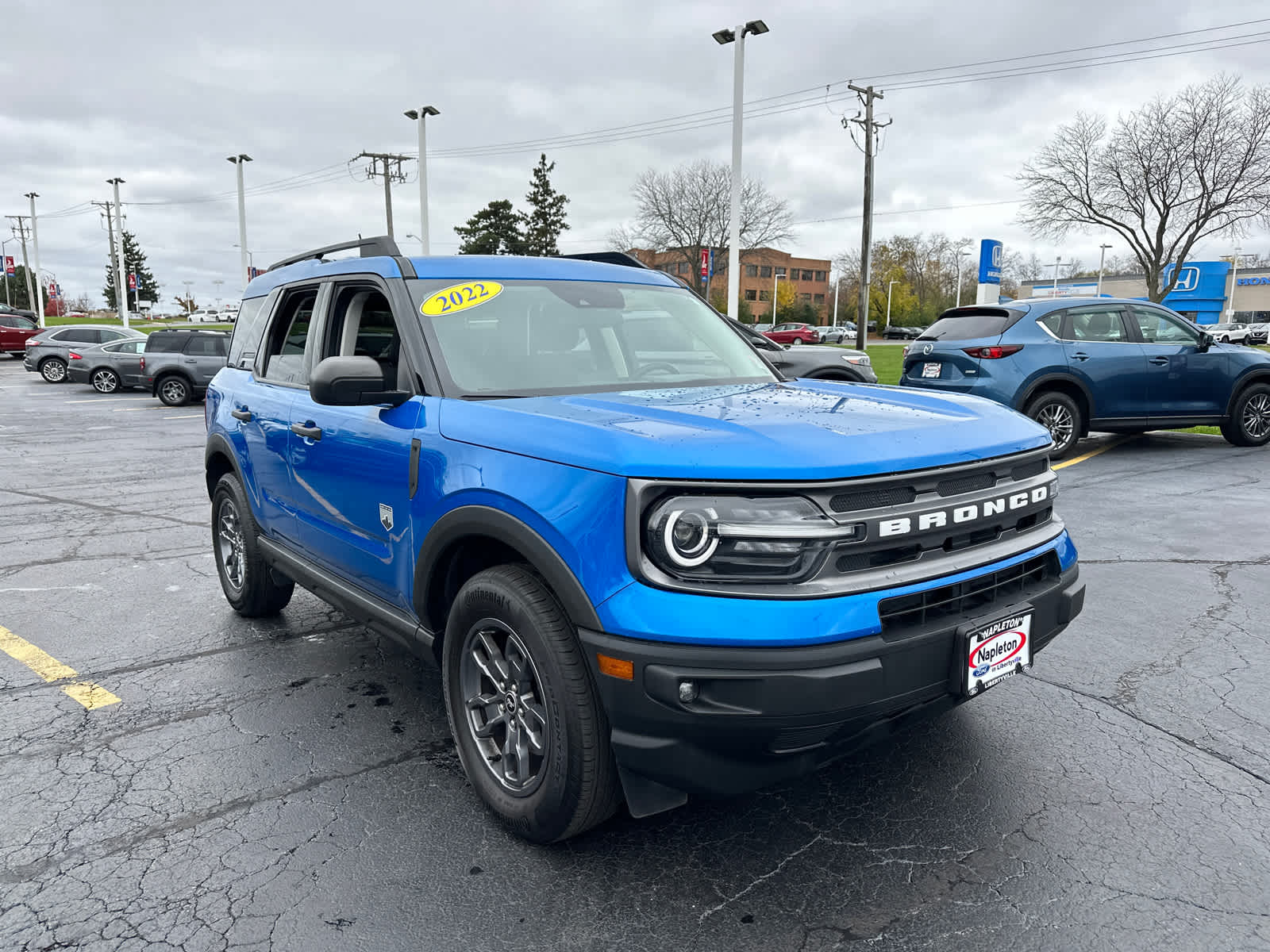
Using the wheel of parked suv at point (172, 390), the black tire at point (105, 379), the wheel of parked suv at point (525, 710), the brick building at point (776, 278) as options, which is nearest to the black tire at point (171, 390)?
the wheel of parked suv at point (172, 390)

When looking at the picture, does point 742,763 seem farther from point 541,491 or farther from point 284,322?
point 284,322

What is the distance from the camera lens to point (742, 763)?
222 cm

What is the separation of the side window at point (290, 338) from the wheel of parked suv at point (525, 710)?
183cm

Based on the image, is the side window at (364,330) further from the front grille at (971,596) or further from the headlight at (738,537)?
the front grille at (971,596)

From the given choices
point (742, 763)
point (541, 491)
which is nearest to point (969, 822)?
point (742, 763)

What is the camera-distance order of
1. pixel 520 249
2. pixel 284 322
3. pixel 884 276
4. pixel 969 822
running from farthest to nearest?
pixel 884 276 → pixel 520 249 → pixel 284 322 → pixel 969 822

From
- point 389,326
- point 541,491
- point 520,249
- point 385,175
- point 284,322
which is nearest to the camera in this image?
point 541,491

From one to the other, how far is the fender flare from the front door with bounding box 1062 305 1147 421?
344 inches

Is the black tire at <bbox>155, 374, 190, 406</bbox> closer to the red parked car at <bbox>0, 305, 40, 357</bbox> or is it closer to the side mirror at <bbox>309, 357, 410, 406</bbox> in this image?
the side mirror at <bbox>309, 357, 410, 406</bbox>

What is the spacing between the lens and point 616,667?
7.19 ft

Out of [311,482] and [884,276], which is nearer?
[311,482]

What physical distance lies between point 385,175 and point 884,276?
67.3 meters

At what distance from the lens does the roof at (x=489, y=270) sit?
3.50 m

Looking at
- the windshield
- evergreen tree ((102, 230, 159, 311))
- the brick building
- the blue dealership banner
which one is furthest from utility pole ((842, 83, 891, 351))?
evergreen tree ((102, 230, 159, 311))
